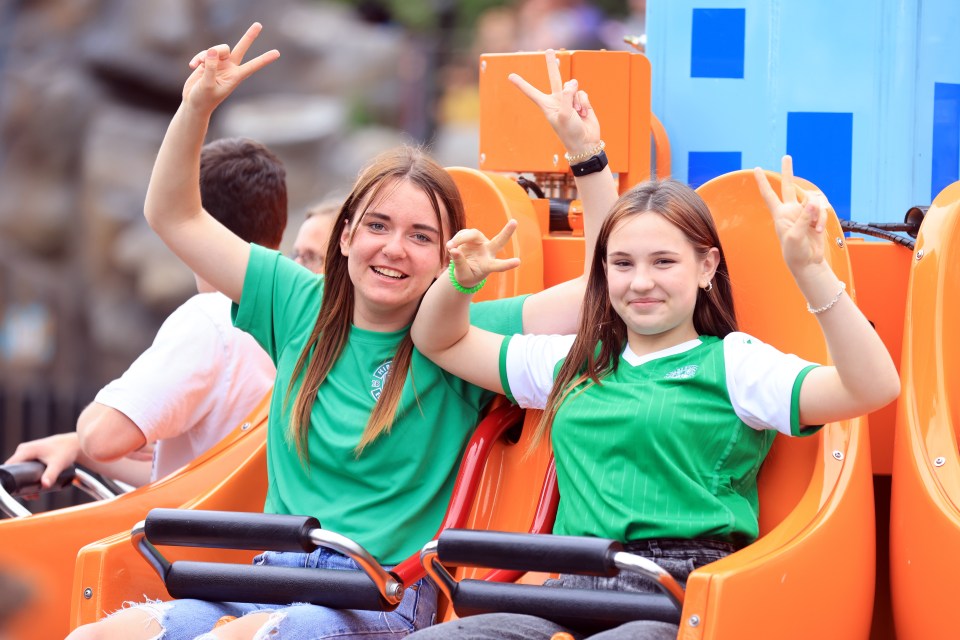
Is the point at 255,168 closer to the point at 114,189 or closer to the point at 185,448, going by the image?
the point at 185,448

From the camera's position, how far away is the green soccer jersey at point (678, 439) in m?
1.92

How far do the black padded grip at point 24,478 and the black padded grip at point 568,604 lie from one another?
1170mm

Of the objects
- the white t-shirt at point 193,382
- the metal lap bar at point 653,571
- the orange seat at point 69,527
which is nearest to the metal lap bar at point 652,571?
the metal lap bar at point 653,571

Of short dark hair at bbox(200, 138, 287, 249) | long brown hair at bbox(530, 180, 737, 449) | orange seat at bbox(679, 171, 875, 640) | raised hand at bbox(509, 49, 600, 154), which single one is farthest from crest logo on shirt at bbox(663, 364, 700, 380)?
short dark hair at bbox(200, 138, 287, 249)

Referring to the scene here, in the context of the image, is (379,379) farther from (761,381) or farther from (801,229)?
(801,229)

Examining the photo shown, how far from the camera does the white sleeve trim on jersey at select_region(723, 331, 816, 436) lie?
1896 mm

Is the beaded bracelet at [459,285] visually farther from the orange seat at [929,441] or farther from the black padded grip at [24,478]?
the black padded grip at [24,478]

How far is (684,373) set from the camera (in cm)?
201

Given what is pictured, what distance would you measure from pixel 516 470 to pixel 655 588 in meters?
0.43

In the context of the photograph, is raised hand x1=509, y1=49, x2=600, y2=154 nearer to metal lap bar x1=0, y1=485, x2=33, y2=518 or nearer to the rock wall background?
metal lap bar x1=0, y1=485, x2=33, y2=518

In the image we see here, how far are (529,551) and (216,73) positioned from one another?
984 millimetres

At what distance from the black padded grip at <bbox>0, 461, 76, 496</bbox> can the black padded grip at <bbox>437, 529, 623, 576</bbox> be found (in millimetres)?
1197

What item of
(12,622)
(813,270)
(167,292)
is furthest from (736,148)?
(167,292)

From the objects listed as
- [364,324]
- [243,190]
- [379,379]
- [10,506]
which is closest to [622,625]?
[379,379]
